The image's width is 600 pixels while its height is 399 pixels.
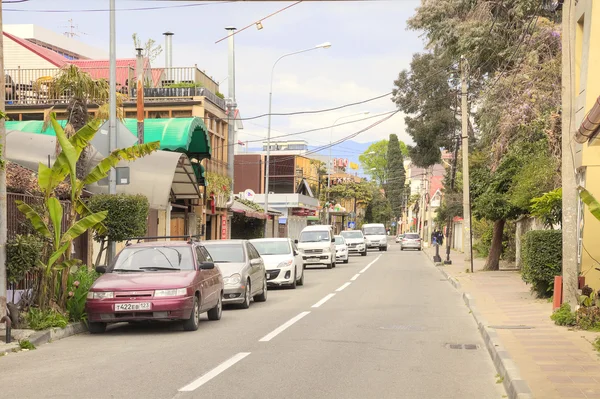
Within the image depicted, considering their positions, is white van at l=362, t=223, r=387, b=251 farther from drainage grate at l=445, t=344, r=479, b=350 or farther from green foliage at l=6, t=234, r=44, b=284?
green foliage at l=6, t=234, r=44, b=284

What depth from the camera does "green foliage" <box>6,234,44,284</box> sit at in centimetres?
1280

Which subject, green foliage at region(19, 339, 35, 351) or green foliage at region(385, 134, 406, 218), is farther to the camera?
green foliage at region(385, 134, 406, 218)

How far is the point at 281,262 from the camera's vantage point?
24.3m

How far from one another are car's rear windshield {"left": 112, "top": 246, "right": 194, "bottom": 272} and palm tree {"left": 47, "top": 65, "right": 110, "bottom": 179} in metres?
6.42

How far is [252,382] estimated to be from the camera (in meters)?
8.84

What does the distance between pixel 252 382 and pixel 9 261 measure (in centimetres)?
583

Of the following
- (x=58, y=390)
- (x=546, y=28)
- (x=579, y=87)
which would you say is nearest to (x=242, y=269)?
(x=579, y=87)

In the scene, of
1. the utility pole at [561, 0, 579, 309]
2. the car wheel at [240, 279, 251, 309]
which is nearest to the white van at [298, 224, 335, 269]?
the car wheel at [240, 279, 251, 309]

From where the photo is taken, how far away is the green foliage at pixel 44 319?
12863 mm

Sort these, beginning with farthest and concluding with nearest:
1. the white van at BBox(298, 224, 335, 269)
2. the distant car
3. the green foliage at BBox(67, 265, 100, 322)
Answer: the distant car
the white van at BBox(298, 224, 335, 269)
the green foliage at BBox(67, 265, 100, 322)

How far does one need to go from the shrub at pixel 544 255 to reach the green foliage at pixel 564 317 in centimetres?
396

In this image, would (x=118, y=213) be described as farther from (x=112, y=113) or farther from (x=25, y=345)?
(x=25, y=345)

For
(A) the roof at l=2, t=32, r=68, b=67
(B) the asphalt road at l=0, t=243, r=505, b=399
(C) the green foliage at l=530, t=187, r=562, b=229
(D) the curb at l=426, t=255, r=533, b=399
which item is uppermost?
(A) the roof at l=2, t=32, r=68, b=67

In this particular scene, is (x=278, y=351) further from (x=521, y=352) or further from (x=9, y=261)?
(x=9, y=261)
